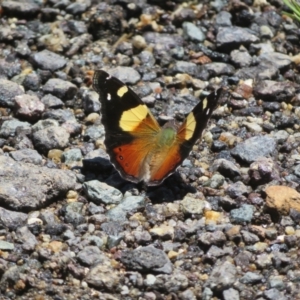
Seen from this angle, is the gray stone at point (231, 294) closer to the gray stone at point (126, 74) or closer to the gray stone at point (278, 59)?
the gray stone at point (126, 74)

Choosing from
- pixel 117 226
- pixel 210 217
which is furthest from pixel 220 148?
pixel 117 226

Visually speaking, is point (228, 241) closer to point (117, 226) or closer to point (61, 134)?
point (117, 226)

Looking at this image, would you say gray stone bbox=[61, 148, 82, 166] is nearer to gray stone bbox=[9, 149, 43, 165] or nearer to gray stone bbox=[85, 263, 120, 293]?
gray stone bbox=[9, 149, 43, 165]

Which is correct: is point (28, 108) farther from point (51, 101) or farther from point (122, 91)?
point (122, 91)

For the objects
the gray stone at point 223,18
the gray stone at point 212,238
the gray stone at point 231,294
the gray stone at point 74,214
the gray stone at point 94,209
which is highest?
the gray stone at point 223,18

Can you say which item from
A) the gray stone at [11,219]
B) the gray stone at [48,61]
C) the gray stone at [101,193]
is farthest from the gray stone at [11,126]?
the gray stone at [11,219]

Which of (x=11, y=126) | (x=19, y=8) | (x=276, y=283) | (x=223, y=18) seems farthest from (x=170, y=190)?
(x=19, y=8)
